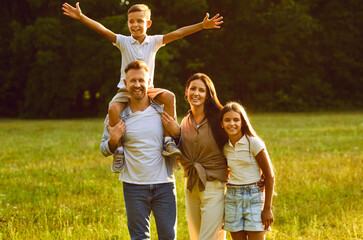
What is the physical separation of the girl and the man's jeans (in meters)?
0.54

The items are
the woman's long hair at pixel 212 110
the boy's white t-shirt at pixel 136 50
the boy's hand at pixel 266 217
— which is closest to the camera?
the boy's hand at pixel 266 217

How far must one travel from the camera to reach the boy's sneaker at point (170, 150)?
3820 millimetres

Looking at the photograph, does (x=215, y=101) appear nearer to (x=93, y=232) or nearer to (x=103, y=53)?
(x=93, y=232)

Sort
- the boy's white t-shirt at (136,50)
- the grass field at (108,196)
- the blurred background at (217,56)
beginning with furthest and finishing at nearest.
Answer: the blurred background at (217,56) < the grass field at (108,196) < the boy's white t-shirt at (136,50)

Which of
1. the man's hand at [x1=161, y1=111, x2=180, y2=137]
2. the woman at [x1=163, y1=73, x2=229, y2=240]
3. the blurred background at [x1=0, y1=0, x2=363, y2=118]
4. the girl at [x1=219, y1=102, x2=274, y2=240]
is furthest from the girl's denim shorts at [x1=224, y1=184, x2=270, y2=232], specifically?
the blurred background at [x1=0, y1=0, x2=363, y2=118]

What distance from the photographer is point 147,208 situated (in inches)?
153

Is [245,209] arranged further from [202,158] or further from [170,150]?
[170,150]

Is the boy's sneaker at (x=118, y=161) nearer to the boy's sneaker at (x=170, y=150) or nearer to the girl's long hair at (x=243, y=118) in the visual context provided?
the boy's sneaker at (x=170, y=150)

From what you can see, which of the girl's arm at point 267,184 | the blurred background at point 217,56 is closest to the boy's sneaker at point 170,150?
the girl's arm at point 267,184

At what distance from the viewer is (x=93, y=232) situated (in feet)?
17.1

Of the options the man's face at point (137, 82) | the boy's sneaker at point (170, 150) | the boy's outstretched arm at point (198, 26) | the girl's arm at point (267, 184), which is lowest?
the girl's arm at point (267, 184)

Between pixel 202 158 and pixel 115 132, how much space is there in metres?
0.91

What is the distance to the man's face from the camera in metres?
3.91

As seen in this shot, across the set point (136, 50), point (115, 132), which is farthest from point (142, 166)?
point (136, 50)
